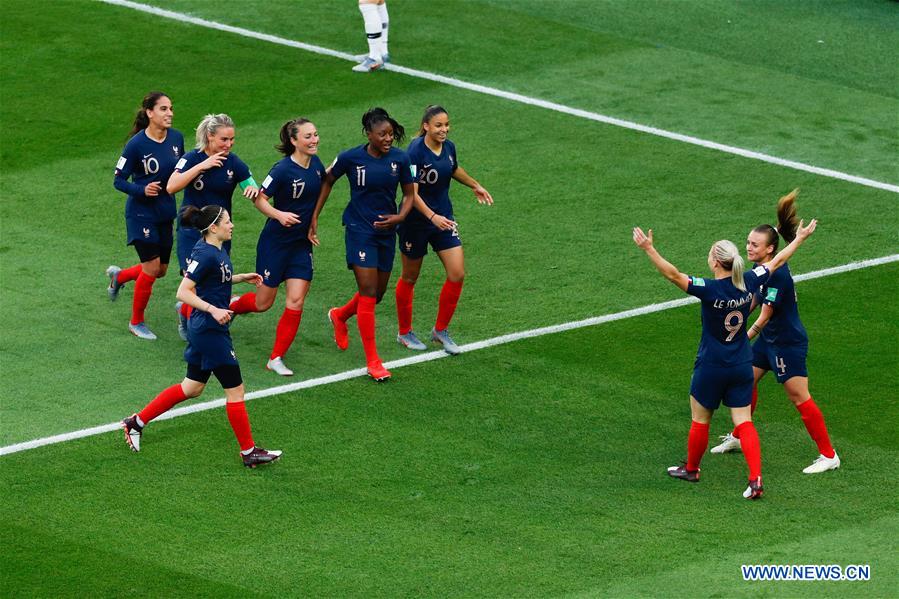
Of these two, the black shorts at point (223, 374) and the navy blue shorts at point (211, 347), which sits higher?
the navy blue shorts at point (211, 347)

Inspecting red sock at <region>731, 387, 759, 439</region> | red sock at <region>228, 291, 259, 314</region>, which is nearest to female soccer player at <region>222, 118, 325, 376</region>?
red sock at <region>228, 291, 259, 314</region>

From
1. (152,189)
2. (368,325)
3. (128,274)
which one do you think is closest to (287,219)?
(368,325)

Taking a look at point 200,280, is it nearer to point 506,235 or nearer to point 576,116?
point 506,235

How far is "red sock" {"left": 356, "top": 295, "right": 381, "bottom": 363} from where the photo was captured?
1393 centimetres

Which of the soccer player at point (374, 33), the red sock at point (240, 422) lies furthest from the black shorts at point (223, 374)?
the soccer player at point (374, 33)

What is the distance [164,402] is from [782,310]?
16.3ft

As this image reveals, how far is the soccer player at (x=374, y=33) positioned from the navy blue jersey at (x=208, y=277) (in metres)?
10.5

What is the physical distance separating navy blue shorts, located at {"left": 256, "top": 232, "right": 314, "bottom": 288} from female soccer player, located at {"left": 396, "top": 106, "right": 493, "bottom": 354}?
96 cm

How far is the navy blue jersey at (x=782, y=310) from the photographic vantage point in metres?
11.9

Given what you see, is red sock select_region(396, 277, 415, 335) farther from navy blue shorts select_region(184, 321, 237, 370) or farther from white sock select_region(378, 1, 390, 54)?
white sock select_region(378, 1, 390, 54)

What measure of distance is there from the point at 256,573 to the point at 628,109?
38.9 feet

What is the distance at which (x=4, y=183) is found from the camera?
18766mm

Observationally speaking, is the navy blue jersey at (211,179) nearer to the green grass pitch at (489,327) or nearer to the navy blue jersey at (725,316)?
the green grass pitch at (489,327)

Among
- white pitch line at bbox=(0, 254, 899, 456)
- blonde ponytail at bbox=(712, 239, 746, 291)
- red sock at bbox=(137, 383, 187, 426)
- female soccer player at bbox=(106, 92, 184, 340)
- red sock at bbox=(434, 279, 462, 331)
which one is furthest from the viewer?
female soccer player at bbox=(106, 92, 184, 340)
